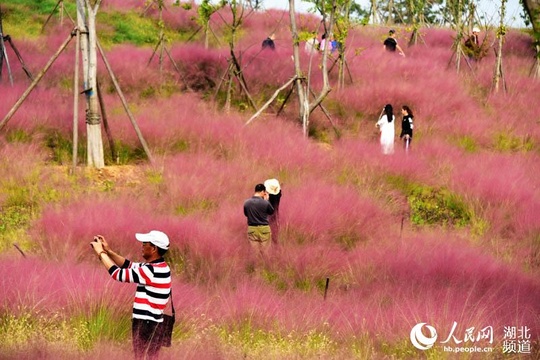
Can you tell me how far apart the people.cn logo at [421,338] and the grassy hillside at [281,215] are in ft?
0.18

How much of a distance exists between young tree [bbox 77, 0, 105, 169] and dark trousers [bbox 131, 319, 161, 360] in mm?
7010

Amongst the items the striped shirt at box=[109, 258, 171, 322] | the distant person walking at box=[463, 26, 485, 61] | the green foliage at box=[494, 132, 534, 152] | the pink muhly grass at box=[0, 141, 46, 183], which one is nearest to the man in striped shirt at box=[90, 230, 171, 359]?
the striped shirt at box=[109, 258, 171, 322]

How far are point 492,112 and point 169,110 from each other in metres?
8.44

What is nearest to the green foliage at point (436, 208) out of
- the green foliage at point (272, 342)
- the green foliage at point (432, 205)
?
the green foliage at point (432, 205)

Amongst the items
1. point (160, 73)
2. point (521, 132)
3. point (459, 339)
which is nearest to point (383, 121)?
point (521, 132)

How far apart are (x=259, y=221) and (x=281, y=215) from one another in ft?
3.03

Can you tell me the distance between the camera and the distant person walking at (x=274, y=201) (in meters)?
9.15

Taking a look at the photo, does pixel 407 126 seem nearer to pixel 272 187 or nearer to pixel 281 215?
pixel 281 215

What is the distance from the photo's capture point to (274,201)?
30.3 feet

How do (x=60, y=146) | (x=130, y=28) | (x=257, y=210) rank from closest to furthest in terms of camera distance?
(x=257, y=210) < (x=60, y=146) < (x=130, y=28)

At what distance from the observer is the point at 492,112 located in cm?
1775

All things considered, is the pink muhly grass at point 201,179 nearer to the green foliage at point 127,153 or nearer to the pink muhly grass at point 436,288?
the green foliage at point 127,153

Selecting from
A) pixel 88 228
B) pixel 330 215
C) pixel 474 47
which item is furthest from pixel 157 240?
pixel 474 47

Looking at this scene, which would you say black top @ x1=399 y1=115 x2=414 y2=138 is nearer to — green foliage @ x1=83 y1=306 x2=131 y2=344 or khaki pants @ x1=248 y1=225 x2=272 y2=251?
khaki pants @ x1=248 y1=225 x2=272 y2=251
